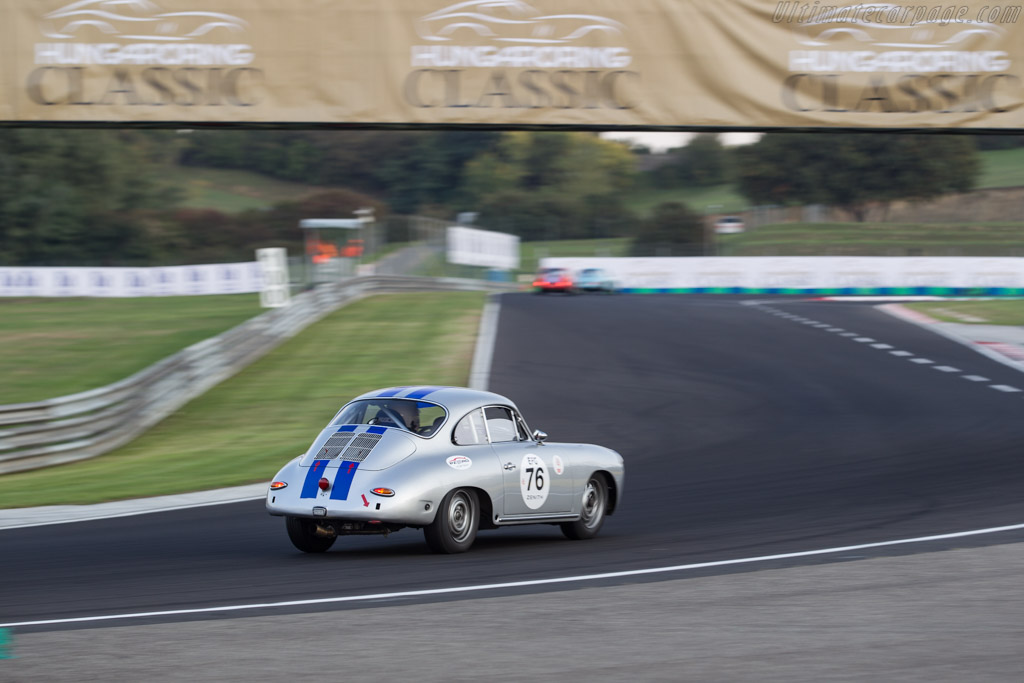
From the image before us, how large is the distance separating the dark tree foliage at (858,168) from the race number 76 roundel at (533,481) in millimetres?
85944

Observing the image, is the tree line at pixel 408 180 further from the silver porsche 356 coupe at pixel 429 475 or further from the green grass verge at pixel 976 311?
the silver porsche 356 coupe at pixel 429 475

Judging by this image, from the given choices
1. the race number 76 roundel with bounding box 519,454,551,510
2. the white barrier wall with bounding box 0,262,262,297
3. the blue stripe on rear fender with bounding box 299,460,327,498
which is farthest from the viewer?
the white barrier wall with bounding box 0,262,262,297

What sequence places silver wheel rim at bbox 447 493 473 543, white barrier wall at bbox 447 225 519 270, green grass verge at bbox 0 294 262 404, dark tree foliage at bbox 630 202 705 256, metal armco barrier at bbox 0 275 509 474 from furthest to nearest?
dark tree foliage at bbox 630 202 705 256 → white barrier wall at bbox 447 225 519 270 → green grass verge at bbox 0 294 262 404 → metal armco barrier at bbox 0 275 509 474 → silver wheel rim at bbox 447 493 473 543

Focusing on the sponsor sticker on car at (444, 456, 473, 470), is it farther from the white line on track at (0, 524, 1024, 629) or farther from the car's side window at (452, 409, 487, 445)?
the white line on track at (0, 524, 1024, 629)

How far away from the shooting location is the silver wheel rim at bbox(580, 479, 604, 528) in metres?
10.5

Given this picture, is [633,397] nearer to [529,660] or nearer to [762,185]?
[529,660]

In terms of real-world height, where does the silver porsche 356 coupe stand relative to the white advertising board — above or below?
above

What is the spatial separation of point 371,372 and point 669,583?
16020mm

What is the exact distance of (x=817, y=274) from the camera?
54.3 meters

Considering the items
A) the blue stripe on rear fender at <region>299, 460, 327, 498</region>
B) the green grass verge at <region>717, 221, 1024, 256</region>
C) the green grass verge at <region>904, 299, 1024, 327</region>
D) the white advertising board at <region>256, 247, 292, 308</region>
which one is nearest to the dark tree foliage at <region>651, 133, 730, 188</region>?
the green grass verge at <region>717, 221, 1024, 256</region>

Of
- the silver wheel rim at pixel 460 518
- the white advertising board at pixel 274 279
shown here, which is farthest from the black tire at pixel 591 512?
the white advertising board at pixel 274 279

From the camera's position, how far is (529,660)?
5.91 meters

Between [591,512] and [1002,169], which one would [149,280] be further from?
[1002,169]

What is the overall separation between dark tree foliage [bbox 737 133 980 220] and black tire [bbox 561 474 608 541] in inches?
3353
